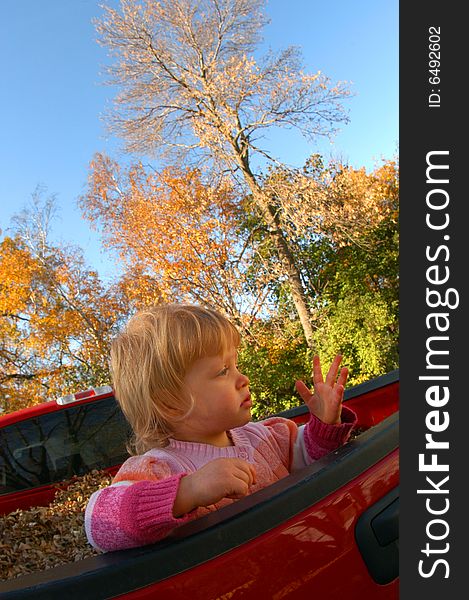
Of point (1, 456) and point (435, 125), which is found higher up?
point (435, 125)

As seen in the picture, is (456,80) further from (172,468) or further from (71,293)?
(71,293)

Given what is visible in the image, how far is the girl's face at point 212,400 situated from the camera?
1544 mm

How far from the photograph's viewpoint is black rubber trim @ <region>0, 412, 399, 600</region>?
877 millimetres

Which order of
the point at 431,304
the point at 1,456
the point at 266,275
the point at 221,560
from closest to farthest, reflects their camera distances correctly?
the point at 221,560, the point at 431,304, the point at 1,456, the point at 266,275

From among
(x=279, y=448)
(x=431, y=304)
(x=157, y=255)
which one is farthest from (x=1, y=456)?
(x=157, y=255)

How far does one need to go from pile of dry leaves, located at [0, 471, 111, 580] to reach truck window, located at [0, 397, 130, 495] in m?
0.28

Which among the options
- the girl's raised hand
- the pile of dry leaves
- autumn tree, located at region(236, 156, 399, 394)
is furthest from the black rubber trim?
autumn tree, located at region(236, 156, 399, 394)

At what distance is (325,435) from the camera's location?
1751 millimetres

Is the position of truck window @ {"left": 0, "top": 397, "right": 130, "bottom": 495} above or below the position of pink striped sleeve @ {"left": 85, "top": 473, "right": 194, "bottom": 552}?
above

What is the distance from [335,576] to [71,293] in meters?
18.9

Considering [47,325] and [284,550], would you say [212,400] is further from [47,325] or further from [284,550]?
[47,325]

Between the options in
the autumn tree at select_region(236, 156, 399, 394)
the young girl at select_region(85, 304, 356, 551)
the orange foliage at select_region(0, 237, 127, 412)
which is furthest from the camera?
the orange foliage at select_region(0, 237, 127, 412)

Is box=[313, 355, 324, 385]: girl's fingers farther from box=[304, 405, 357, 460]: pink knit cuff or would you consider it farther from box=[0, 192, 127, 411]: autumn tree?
box=[0, 192, 127, 411]: autumn tree

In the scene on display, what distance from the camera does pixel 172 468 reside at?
1.47 metres
